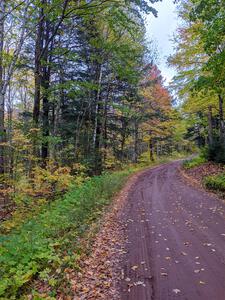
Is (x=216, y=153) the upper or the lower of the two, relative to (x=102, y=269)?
upper

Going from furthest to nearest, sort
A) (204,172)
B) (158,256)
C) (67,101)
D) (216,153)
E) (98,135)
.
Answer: (98,135) → (216,153) → (67,101) → (204,172) → (158,256)

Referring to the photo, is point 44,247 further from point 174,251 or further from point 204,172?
point 204,172

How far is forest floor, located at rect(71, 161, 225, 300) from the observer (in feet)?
14.0

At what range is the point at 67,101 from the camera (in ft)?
60.7

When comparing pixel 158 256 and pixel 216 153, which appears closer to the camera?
pixel 158 256

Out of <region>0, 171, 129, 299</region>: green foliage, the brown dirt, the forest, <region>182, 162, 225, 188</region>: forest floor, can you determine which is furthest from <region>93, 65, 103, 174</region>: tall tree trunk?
the brown dirt

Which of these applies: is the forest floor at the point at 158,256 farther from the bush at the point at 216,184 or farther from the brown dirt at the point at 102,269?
the bush at the point at 216,184

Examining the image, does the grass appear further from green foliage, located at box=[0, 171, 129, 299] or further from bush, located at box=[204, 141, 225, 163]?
bush, located at box=[204, 141, 225, 163]

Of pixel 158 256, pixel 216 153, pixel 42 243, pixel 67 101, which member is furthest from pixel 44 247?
pixel 216 153

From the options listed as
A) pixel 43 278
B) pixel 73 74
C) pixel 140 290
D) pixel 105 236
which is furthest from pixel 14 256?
pixel 73 74

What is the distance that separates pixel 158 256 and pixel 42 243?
249 cm

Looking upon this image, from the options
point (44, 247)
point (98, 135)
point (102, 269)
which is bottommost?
point (102, 269)

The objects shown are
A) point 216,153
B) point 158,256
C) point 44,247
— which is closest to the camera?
point 44,247

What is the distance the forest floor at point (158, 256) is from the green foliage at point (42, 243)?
597 mm
